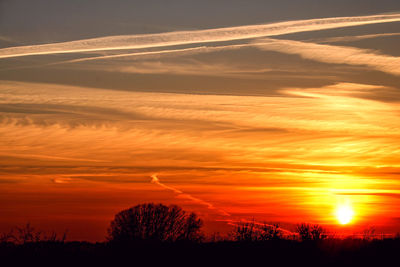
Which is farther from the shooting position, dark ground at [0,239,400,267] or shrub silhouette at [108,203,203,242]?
shrub silhouette at [108,203,203,242]

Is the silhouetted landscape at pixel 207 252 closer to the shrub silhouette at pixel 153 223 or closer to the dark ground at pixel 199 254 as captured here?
the dark ground at pixel 199 254

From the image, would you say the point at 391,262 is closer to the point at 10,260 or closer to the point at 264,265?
the point at 264,265

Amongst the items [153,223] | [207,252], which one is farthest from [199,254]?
[153,223]

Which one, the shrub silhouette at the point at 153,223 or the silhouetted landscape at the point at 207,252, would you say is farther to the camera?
the shrub silhouette at the point at 153,223

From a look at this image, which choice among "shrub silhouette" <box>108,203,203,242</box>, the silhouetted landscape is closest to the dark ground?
the silhouetted landscape

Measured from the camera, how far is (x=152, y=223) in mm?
48188

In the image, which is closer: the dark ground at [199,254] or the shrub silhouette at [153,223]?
A: the dark ground at [199,254]

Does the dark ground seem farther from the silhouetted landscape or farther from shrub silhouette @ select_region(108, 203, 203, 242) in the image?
shrub silhouette @ select_region(108, 203, 203, 242)

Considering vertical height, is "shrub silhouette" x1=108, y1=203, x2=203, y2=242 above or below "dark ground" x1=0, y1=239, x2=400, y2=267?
above

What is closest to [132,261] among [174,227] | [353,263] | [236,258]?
[236,258]

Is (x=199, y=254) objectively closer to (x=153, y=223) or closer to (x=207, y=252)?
(x=207, y=252)

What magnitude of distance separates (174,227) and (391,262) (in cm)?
2956

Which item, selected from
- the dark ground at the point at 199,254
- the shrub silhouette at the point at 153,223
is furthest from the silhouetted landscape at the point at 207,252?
the shrub silhouette at the point at 153,223

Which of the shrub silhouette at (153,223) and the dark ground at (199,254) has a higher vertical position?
the shrub silhouette at (153,223)
